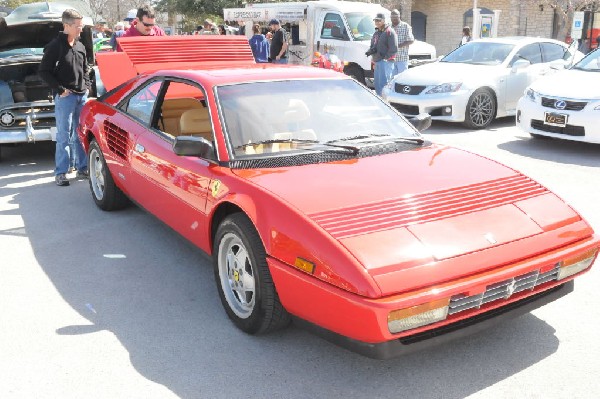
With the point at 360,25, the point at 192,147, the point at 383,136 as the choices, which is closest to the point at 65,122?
the point at 192,147

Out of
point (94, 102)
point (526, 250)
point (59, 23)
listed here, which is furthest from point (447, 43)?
point (526, 250)

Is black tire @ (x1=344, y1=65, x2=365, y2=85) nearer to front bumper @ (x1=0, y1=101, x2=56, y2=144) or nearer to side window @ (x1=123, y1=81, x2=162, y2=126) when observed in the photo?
front bumper @ (x1=0, y1=101, x2=56, y2=144)

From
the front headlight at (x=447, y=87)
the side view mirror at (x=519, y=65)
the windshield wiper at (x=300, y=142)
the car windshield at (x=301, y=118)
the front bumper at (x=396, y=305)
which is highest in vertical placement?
the car windshield at (x=301, y=118)

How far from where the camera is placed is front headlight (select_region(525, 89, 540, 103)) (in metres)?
8.24

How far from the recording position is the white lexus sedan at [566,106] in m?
7.57

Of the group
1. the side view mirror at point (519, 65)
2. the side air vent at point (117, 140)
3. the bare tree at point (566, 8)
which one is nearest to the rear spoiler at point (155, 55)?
the side air vent at point (117, 140)

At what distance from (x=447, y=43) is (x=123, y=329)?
107 feet

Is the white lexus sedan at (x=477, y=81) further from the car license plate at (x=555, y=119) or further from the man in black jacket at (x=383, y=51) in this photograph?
the car license plate at (x=555, y=119)

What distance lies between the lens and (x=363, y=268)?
256 cm

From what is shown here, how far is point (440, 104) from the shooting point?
377 inches

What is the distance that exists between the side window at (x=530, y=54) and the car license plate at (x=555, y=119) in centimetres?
255

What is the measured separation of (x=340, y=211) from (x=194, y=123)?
5.98ft

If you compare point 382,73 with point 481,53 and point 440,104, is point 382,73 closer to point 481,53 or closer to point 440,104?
point 481,53

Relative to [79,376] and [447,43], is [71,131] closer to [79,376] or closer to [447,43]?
[79,376]
